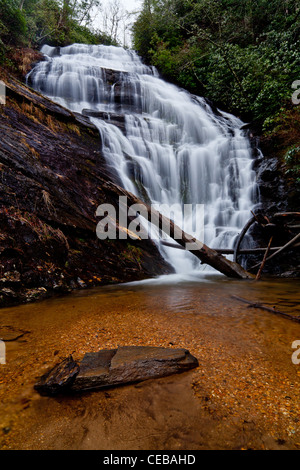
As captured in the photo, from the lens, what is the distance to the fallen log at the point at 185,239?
187 inches

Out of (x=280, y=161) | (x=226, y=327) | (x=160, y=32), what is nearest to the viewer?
(x=226, y=327)

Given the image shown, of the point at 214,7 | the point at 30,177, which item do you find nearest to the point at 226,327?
the point at 30,177

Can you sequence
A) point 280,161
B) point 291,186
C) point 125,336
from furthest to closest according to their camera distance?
1. point 280,161
2. point 291,186
3. point 125,336

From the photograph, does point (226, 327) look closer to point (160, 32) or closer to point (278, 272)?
point (278, 272)

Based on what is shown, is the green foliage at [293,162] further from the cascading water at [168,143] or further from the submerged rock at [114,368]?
the submerged rock at [114,368]

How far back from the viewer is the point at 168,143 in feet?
34.3

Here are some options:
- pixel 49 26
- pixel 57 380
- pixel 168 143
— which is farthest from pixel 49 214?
pixel 49 26

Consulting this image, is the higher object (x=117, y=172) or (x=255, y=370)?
(x=117, y=172)

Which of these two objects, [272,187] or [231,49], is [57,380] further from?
[231,49]

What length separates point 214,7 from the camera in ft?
51.8

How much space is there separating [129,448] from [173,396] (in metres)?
0.36

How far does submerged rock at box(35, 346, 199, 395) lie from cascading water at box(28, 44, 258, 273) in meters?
4.66

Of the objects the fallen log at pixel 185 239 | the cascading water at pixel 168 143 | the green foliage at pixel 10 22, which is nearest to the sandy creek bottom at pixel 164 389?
the fallen log at pixel 185 239

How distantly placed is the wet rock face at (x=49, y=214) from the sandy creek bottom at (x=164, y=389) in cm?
104
